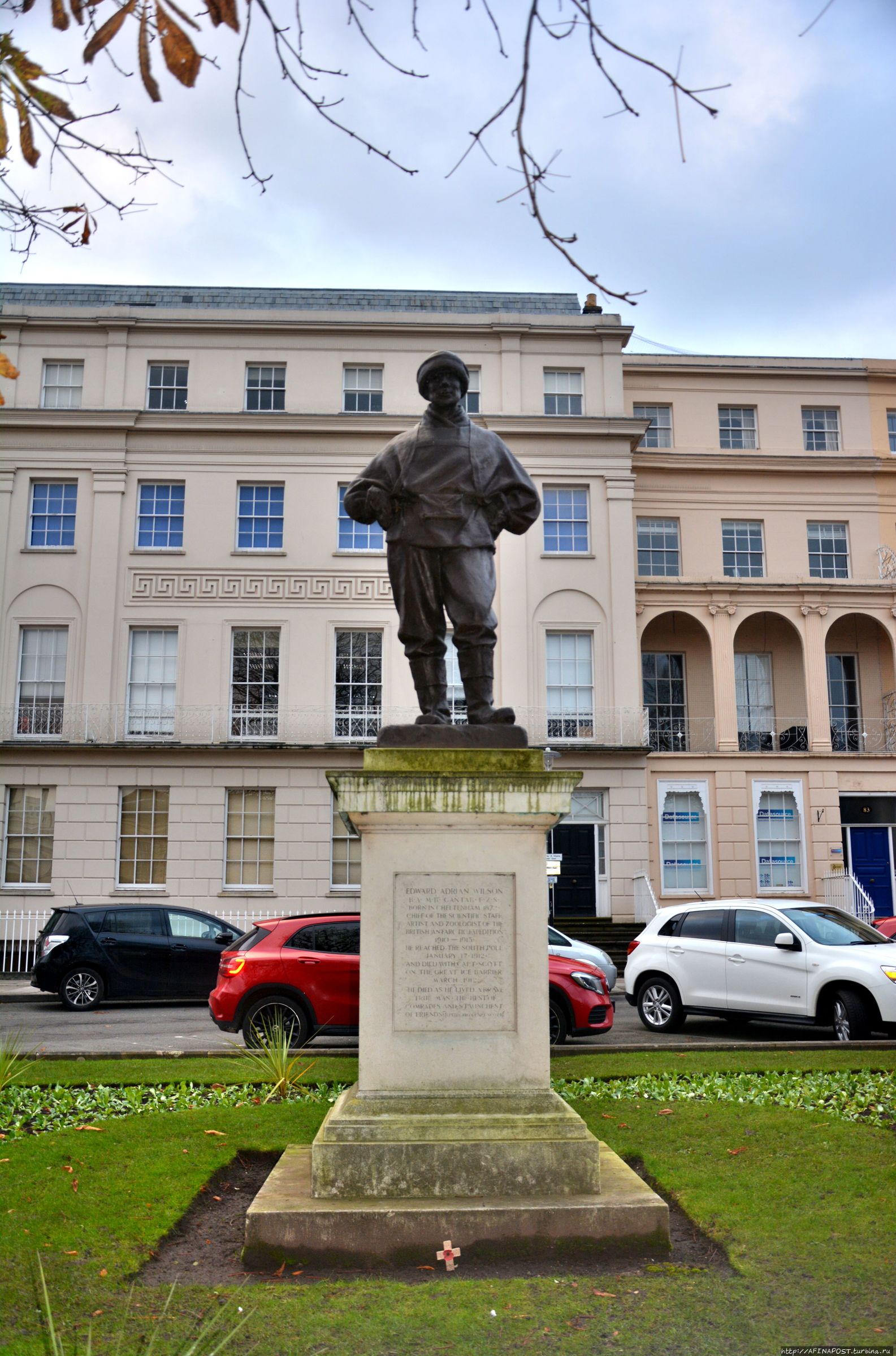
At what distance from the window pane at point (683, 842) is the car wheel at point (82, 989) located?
14428 millimetres

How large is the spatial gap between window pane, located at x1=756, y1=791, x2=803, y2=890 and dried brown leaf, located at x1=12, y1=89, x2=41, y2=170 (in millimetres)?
26655

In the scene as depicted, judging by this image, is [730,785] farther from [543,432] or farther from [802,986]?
[802,986]

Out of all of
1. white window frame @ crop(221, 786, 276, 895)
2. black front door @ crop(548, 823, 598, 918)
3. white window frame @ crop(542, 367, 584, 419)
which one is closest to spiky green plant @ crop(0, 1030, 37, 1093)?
white window frame @ crop(221, 786, 276, 895)

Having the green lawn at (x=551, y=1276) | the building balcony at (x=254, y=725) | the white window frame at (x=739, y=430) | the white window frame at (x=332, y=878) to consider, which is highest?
the white window frame at (x=739, y=430)

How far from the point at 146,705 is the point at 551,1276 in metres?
23.3

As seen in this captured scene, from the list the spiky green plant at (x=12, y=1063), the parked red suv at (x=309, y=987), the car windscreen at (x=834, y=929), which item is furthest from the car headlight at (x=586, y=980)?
the spiky green plant at (x=12, y=1063)

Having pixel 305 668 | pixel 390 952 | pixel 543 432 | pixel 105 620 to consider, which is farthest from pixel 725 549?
pixel 390 952

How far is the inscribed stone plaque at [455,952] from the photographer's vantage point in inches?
235

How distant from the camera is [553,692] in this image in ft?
89.8

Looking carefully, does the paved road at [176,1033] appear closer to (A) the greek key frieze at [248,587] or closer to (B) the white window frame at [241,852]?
(B) the white window frame at [241,852]

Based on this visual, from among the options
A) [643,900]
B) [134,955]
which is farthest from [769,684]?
[134,955]

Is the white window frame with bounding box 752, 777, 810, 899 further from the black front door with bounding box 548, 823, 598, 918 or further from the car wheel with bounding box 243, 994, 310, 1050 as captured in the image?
the car wheel with bounding box 243, 994, 310, 1050

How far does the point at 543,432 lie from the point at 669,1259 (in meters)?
24.5

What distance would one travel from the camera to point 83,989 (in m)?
18.0
